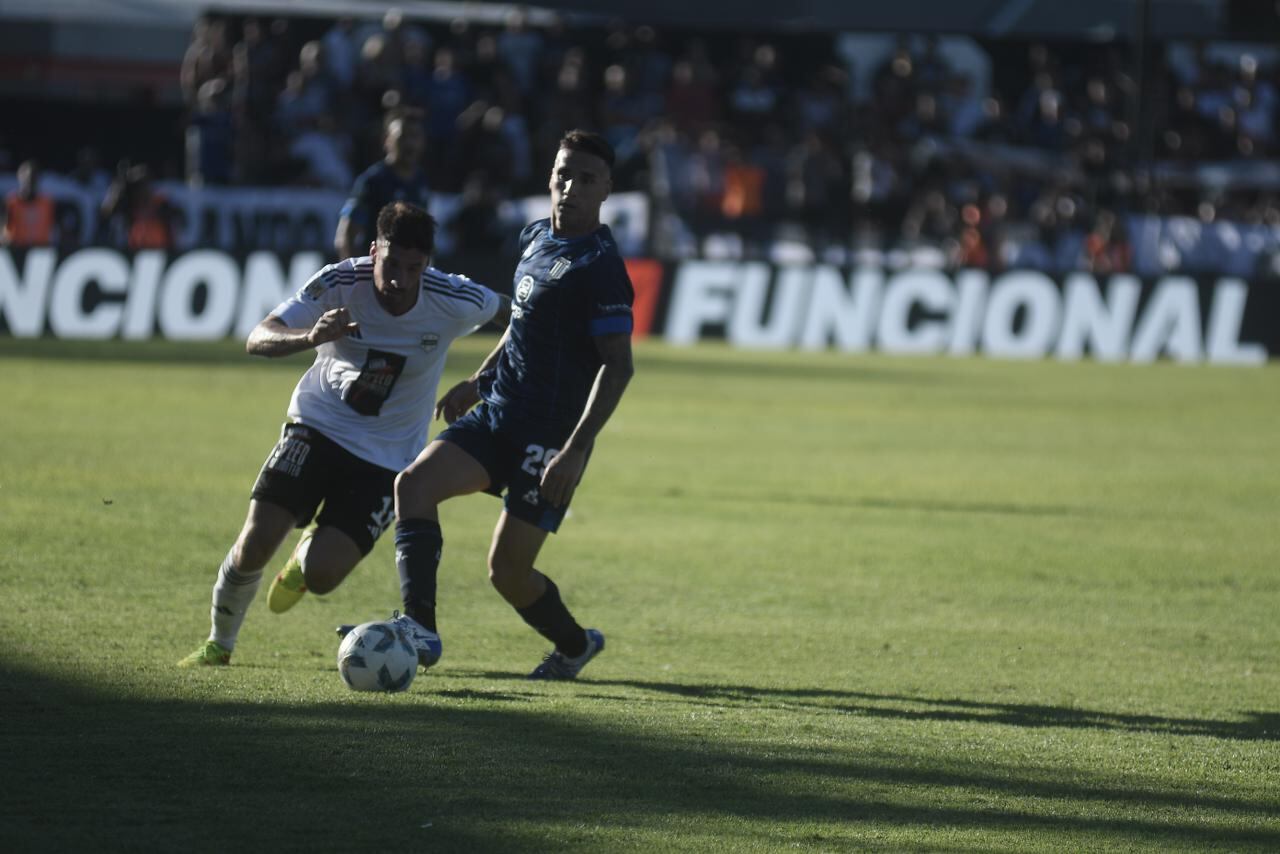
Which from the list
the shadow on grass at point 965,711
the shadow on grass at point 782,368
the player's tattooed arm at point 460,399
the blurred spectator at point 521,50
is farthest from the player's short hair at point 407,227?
the blurred spectator at point 521,50

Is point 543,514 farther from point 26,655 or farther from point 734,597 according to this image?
point 734,597

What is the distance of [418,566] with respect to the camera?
24.1 ft

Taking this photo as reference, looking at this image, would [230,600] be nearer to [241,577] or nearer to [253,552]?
[241,577]

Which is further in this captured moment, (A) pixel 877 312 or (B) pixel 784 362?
(A) pixel 877 312

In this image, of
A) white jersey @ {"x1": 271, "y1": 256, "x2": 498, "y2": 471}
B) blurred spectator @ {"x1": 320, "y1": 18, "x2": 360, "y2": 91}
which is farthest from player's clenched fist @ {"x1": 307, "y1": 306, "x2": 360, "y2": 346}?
blurred spectator @ {"x1": 320, "y1": 18, "x2": 360, "y2": 91}

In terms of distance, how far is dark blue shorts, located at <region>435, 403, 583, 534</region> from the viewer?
7.53 metres

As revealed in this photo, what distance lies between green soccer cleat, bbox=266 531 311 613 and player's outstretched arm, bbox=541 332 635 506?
125 cm

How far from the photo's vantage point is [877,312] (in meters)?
28.3

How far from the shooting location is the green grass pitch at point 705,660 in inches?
220

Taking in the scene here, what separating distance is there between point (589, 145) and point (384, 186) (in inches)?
225

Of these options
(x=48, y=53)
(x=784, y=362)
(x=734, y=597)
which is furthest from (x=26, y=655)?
(x=48, y=53)

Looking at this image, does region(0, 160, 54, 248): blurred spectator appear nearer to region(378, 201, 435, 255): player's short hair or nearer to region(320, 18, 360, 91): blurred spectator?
region(320, 18, 360, 91): blurred spectator

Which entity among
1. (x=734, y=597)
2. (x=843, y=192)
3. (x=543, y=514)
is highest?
(x=843, y=192)

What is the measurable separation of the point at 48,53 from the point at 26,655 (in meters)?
23.7
